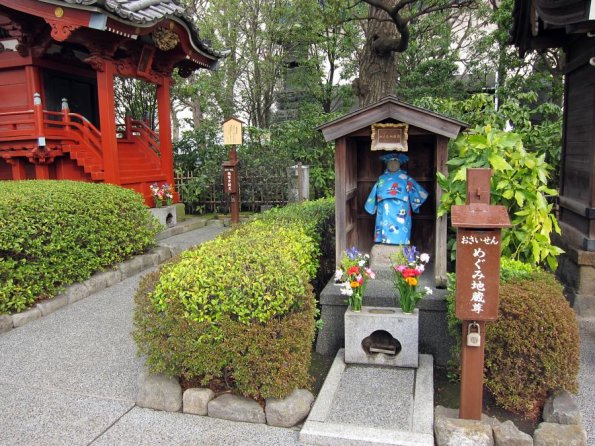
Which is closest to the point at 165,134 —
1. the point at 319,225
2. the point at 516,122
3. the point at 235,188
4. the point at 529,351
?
the point at 235,188

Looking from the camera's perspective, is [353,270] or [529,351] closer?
[529,351]

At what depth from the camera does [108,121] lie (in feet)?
33.8

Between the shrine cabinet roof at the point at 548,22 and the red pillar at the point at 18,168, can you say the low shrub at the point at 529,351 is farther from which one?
the red pillar at the point at 18,168

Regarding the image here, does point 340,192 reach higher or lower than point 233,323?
higher

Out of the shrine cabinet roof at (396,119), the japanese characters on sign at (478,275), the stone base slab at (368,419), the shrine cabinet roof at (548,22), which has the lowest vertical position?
the stone base slab at (368,419)

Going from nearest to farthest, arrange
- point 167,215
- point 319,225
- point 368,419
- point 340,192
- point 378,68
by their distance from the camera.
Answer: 1. point 368,419
2. point 340,192
3. point 319,225
4. point 378,68
5. point 167,215

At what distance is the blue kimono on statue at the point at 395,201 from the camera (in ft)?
18.5

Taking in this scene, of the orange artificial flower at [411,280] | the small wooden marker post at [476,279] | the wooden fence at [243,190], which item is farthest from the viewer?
the wooden fence at [243,190]

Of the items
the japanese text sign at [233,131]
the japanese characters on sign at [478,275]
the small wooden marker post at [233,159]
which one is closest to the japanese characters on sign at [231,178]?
the small wooden marker post at [233,159]

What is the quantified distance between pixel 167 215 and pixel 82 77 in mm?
4388

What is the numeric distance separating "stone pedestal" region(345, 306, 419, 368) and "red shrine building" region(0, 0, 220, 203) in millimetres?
7423

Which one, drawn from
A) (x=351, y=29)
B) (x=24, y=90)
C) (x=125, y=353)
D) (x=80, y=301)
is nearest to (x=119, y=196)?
(x=80, y=301)

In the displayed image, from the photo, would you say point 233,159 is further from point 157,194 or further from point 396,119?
point 396,119

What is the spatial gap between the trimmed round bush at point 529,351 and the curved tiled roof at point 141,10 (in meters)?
8.25
